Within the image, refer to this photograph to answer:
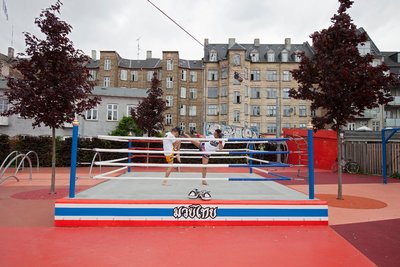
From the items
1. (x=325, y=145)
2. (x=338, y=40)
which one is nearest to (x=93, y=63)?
(x=325, y=145)

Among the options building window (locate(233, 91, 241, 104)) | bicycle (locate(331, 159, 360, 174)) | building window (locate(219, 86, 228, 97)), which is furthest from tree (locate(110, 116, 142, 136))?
bicycle (locate(331, 159, 360, 174))

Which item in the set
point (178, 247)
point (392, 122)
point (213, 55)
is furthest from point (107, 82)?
point (178, 247)

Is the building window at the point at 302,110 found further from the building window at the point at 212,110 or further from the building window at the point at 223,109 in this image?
the building window at the point at 212,110

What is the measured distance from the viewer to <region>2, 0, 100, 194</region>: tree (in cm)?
813

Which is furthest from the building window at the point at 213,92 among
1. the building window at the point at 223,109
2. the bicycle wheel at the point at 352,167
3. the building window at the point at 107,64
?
the bicycle wheel at the point at 352,167

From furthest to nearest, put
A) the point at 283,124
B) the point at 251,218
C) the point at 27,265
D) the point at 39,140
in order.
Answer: the point at 283,124 < the point at 39,140 < the point at 251,218 < the point at 27,265

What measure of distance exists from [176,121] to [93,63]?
1738 centimetres

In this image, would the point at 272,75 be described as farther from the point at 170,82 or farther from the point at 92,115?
the point at 92,115

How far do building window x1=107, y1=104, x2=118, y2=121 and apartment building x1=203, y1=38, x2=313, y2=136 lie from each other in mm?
18157

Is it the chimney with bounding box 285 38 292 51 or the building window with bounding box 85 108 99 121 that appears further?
the chimney with bounding box 285 38 292 51

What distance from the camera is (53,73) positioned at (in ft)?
27.2

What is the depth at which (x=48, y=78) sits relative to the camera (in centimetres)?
817

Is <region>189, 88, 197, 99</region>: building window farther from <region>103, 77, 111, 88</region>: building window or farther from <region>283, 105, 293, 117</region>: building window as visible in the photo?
<region>283, 105, 293, 117</region>: building window

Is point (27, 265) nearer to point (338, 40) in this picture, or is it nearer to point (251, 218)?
point (251, 218)
